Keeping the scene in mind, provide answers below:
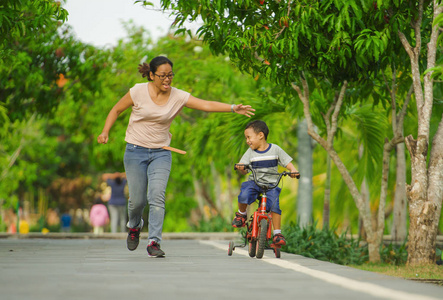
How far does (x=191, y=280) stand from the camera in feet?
18.3

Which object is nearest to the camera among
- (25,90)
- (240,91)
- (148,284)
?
(148,284)

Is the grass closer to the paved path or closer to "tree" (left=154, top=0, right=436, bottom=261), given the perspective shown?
the paved path

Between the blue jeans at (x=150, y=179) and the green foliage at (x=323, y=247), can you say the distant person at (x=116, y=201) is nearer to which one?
the green foliage at (x=323, y=247)

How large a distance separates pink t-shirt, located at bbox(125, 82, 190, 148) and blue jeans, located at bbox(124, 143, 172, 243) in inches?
3.7

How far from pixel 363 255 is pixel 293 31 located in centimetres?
429

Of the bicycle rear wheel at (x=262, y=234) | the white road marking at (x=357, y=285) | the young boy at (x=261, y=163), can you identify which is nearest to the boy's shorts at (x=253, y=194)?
the young boy at (x=261, y=163)

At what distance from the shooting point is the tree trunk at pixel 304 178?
14.8m

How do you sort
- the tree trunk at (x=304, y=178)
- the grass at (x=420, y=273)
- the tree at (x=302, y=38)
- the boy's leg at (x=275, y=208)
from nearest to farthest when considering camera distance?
the grass at (x=420, y=273), the boy's leg at (x=275, y=208), the tree at (x=302, y=38), the tree trunk at (x=304, y=178)

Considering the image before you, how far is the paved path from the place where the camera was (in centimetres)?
478

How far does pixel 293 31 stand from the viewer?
898cm

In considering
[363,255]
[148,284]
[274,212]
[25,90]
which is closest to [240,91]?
[25,90]

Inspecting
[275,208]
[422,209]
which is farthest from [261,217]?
[422,209]

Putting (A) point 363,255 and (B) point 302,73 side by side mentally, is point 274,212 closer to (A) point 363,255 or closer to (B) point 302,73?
(B) point 302,73

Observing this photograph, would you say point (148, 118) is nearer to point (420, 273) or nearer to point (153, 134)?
point (153, 134)
